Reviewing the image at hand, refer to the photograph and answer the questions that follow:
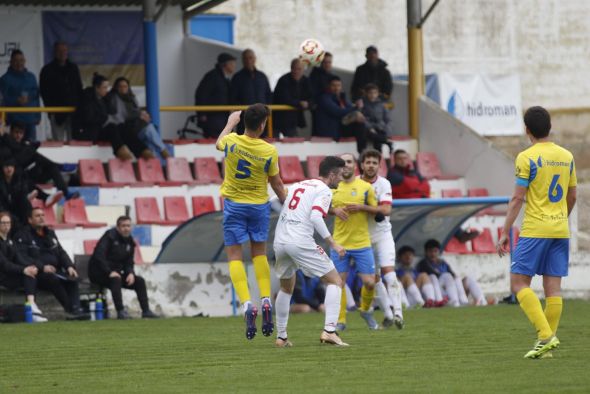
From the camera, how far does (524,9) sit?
39.8 m

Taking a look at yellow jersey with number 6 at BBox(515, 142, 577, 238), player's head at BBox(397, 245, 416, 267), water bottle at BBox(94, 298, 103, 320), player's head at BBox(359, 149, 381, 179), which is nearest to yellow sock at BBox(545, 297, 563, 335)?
yellow jersey with number 6 at BBox(515, 142, 577, 238)

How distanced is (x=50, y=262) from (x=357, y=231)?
5.00 meters

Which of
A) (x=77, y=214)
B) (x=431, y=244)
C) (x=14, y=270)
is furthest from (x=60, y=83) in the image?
(x=431, y=244)

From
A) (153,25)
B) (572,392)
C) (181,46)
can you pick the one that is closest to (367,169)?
(572,392)

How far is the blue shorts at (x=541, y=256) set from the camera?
32.5ft

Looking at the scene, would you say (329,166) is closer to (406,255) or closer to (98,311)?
(98,311)

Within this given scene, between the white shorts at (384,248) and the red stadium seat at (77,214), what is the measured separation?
22.4 ft

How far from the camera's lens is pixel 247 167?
1136 cm

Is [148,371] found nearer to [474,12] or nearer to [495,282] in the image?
[495,282]

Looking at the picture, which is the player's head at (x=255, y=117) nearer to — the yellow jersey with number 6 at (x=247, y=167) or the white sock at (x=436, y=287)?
the yellow jersey with number 6 at (x=247, y=167)

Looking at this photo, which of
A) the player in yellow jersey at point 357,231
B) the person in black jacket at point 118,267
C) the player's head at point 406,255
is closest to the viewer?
the player in yellow jersey at point 357,231

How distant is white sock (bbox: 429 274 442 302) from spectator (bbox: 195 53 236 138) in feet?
21.1

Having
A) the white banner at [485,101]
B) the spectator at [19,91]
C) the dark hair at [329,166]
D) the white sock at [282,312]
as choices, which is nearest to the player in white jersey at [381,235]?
the dark hair at [329,166]

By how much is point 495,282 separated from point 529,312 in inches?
424
